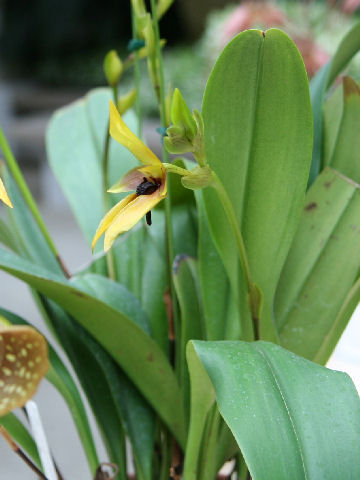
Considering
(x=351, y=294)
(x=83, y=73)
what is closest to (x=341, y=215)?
(x=351, y=294)

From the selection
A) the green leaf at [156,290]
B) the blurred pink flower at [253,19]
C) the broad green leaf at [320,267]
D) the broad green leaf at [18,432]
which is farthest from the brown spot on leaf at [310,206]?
the blurred pink flower at [253,19]

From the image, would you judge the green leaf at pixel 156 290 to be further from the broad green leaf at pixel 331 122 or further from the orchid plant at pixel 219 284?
the broad green leaf at pixel 331 122

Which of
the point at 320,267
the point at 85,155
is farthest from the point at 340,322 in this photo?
the point at 85,155

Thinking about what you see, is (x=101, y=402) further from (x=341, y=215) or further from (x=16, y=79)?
(x=16, y=79)

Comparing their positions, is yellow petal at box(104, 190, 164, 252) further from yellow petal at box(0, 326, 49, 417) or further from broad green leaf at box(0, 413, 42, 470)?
broad green leaf at box(0, 413, 42, 470)

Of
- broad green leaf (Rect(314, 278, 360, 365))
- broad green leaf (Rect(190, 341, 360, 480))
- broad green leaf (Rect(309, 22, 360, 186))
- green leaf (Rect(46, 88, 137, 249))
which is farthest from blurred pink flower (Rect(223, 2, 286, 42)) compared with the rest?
broad green leaf (Rect(190, 341, 360, 480))
